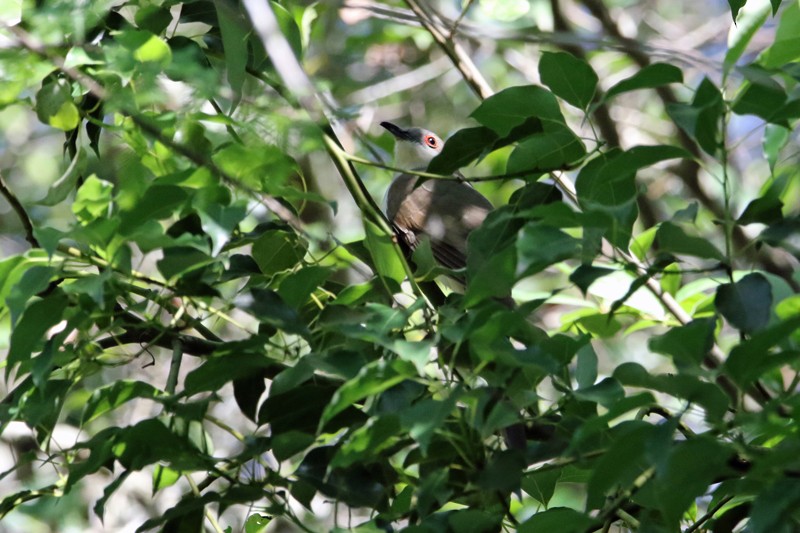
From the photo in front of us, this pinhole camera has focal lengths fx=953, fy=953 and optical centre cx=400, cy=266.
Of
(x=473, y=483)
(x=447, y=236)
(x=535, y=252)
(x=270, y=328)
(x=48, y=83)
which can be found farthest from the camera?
(x=447, y=236)

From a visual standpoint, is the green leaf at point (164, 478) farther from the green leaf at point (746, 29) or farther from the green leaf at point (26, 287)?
the green leaf at point (746, 29)

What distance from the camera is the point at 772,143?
1.70 m

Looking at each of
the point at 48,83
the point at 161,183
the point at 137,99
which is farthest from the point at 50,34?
the point at 161,183

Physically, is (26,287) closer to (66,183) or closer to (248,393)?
(248,393)

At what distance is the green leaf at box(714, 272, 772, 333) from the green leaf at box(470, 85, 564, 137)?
49 cm

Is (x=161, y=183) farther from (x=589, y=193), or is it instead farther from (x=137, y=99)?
(x=589, y=193)

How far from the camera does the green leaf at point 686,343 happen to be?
1.32m

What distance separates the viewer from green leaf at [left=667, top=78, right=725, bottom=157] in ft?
4.74

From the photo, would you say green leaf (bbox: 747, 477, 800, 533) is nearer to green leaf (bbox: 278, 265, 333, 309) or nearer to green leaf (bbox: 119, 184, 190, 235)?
green leaf (bbox: 278, 265, 333, 309)

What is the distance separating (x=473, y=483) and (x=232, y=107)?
895 mm

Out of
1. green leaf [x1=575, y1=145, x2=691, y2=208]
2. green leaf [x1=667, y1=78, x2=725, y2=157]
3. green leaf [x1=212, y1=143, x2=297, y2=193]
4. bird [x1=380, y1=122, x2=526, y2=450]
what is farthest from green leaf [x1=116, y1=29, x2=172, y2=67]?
bird [x1=380, y1=122, x2=526, y2=450]

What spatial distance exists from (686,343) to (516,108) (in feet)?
2.02

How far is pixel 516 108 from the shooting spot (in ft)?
5.80

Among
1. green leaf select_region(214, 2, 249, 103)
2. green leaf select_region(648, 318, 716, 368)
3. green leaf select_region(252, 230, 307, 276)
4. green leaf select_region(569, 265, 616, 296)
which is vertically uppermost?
green leaf select_region(214, 2, 249, 103)
